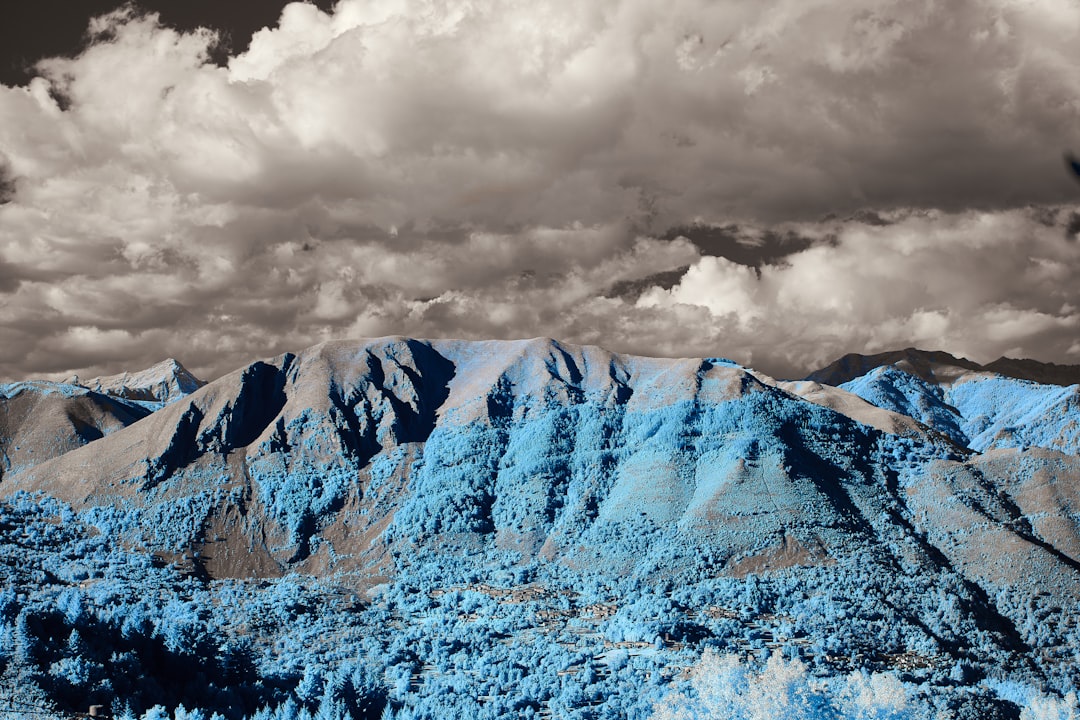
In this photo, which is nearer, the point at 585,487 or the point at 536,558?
the point at 536,558

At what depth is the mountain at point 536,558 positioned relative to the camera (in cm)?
10725

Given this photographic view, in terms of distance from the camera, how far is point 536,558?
162 meters

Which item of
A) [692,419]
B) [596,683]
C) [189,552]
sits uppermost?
[692,419]

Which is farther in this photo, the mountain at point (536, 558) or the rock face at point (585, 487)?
the rock face at point (585, 487)

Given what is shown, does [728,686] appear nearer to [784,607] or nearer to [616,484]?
[784,607]

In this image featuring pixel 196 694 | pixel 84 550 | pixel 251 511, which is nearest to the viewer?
pixel 196 694

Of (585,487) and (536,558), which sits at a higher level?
(585,487)

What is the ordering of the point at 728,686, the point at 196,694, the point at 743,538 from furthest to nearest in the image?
the point at 743,538, the point at 196,694, the point at 728,686

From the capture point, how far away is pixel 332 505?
180 metres

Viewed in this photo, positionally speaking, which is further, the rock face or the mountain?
the rock face

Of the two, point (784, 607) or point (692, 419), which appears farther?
point (692, 419)

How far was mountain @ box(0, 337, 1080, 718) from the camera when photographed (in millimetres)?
107250

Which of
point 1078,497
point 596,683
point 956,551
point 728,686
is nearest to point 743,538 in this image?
point 956,551

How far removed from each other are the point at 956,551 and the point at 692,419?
176 feet
